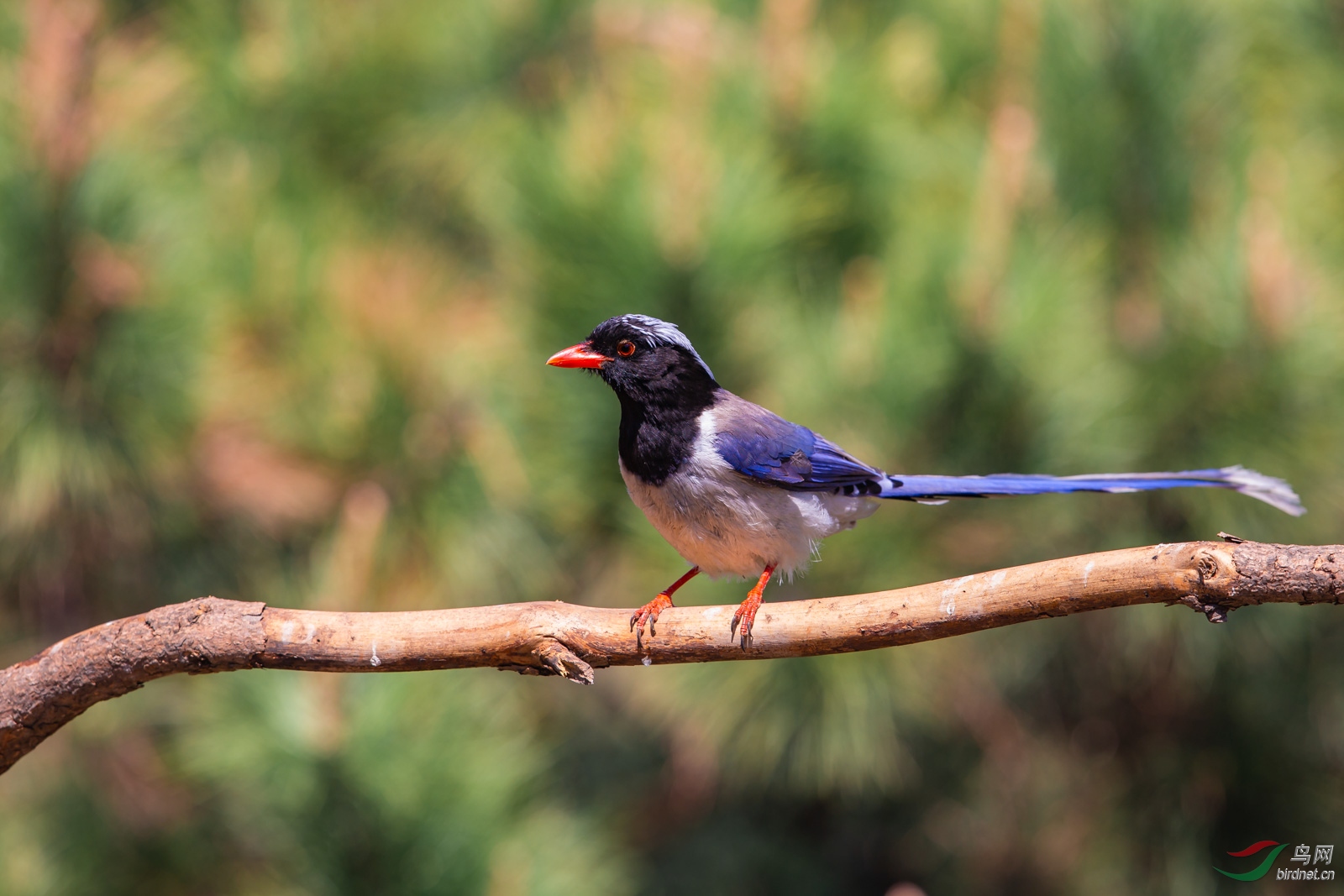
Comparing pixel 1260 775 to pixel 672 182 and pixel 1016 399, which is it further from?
pixel 672 182

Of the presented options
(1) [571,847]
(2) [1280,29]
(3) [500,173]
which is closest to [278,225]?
(3) [500,173]

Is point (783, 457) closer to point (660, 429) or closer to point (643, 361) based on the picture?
point (660, 429)

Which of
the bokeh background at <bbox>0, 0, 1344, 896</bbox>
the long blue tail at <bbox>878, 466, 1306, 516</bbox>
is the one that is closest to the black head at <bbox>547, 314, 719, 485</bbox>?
the long blue tail at <bbox>878, 466, 1306, 516</bbox>

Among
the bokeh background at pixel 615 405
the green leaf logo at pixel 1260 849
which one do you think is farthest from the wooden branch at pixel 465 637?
the green leaf logo at pixel 1260 849

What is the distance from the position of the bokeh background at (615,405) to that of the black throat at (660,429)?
1.17 metres

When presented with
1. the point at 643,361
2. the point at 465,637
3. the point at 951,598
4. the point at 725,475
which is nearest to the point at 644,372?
the point at 643,361

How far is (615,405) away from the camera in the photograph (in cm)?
484

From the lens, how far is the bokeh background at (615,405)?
4.56 m

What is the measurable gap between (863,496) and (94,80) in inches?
157

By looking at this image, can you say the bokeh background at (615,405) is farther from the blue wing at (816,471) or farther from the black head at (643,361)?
the black head at (643,361)

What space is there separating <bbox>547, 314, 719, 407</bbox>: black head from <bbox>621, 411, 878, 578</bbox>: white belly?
0.17 m

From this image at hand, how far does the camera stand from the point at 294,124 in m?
6.15

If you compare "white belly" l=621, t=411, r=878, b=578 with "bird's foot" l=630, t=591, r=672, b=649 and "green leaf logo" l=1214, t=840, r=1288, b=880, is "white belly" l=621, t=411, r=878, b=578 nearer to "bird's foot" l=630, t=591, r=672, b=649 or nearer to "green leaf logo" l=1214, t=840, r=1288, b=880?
"bird's foot" l=630, t=591, r=672, b=649

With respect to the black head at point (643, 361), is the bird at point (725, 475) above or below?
below
